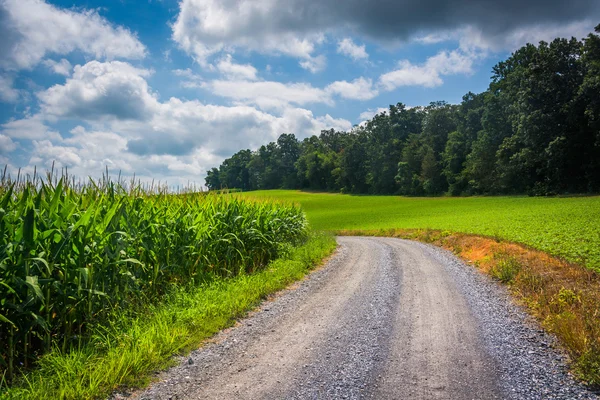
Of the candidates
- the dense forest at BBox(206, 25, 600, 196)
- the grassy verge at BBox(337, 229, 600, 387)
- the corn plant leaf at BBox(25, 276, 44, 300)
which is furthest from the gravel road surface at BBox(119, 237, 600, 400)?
the dense forest at BBox(206, 25, 600, 196)

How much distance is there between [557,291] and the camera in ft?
24.8

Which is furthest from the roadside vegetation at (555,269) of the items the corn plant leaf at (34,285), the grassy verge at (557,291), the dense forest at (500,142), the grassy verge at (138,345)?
the dense forest at (500,142)

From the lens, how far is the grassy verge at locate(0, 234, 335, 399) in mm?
4199

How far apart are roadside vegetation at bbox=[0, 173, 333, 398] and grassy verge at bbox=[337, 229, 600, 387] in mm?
5124

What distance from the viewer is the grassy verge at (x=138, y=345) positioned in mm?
4199

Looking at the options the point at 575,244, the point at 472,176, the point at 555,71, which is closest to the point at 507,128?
the point at 472,176

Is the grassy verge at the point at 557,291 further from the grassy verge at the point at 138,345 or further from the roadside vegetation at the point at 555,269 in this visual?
the grassy verge at the point at 138,345

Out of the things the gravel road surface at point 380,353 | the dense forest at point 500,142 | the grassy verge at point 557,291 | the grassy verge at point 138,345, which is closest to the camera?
the grassy verge at point 138,345

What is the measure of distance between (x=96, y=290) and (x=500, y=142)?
62.2 metres

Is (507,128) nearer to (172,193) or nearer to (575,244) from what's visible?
(575,244)

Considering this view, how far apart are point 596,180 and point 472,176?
21399 mm

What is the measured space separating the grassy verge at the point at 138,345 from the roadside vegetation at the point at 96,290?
0.6 inches

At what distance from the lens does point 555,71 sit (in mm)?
43812

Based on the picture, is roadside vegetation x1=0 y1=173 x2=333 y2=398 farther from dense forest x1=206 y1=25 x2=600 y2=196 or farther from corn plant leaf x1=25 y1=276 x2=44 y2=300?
dense forest x1=206 y1=25 x2=600 y2=196
